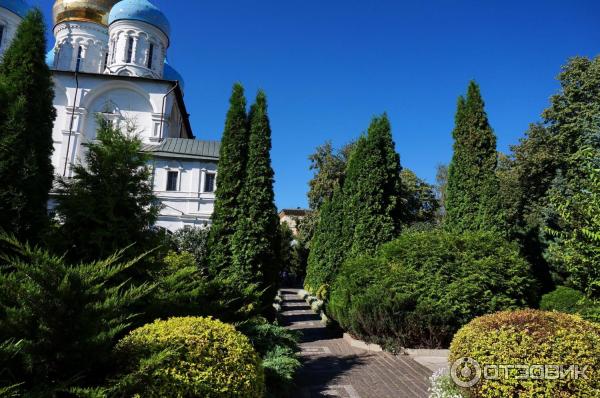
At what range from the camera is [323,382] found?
23.1ft

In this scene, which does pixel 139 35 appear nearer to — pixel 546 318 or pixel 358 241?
pixel 358 241

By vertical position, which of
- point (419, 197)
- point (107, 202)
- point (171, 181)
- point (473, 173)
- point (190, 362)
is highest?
point (419, 197)

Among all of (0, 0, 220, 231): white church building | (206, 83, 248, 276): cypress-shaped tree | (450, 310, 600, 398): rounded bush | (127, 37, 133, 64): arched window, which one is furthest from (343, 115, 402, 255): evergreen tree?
(127, 37, 133, 64): arched window

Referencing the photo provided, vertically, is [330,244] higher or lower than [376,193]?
lower

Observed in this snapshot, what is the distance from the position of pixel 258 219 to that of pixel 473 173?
6.74 m

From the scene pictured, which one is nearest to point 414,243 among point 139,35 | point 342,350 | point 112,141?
point 342,350

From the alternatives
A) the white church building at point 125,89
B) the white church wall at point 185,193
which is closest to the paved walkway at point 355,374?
the white church wall at point 185,193

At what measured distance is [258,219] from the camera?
34.0 ft

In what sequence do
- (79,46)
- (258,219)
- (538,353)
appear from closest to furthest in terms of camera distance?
(538,353), (258,219), (79,46)

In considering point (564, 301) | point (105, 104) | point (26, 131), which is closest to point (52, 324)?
point (26, 131)

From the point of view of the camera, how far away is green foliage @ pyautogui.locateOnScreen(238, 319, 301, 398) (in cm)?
588

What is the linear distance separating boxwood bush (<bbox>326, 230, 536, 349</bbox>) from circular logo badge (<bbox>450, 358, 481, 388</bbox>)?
12.2ft

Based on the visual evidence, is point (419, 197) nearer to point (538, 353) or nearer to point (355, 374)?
point (355, 374)

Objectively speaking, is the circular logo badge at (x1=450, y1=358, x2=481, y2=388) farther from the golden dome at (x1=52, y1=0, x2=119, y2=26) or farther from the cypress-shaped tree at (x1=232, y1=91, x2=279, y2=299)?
the golden dome at (x1=52, y1=0, x2=119, y2=26)
